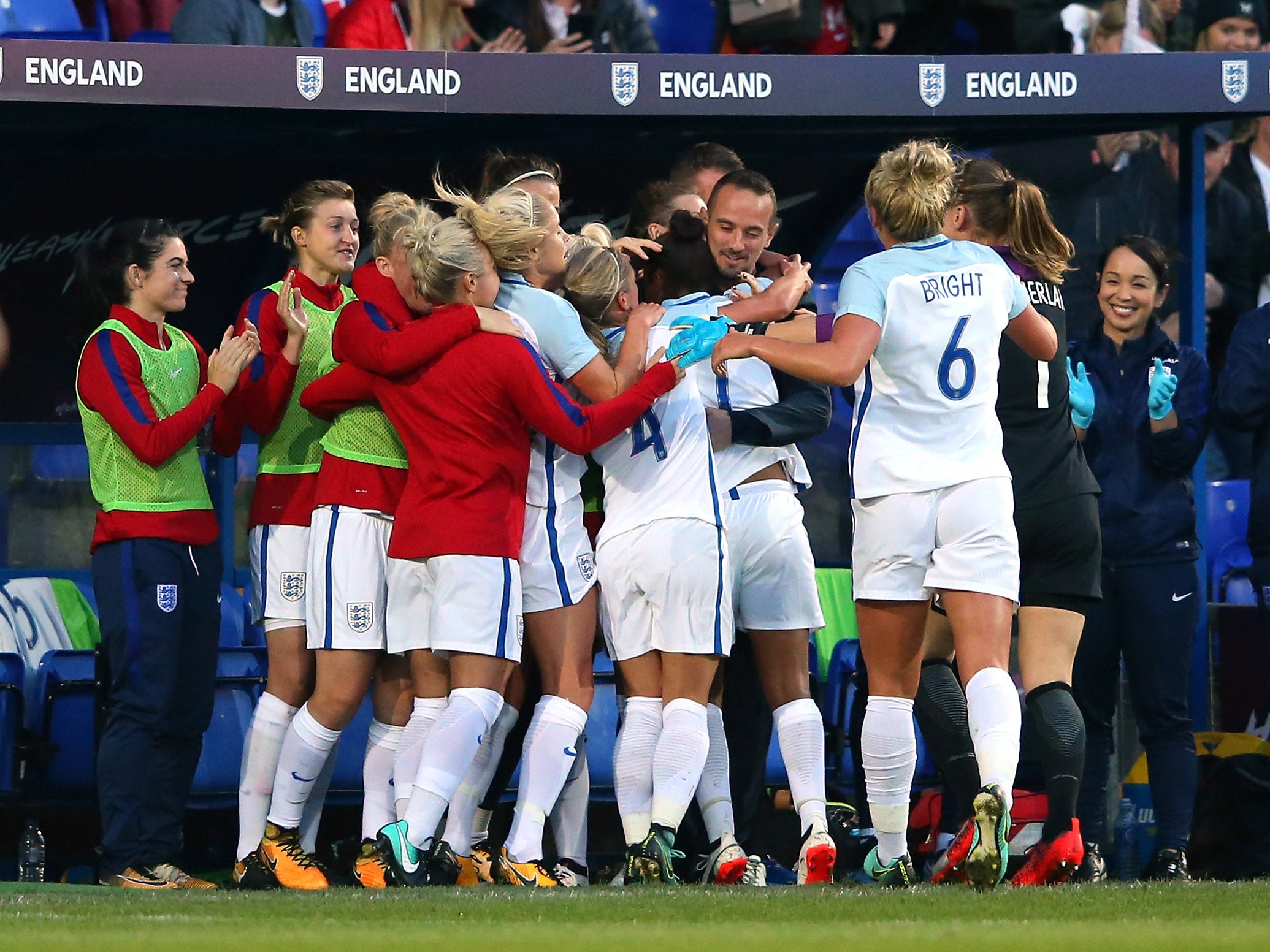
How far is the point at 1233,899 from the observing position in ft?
13.9

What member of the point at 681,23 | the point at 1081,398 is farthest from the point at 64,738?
the point at 681,23

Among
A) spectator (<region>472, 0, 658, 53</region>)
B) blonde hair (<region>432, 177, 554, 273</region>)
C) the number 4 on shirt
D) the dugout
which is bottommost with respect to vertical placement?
the number 4 on shirt

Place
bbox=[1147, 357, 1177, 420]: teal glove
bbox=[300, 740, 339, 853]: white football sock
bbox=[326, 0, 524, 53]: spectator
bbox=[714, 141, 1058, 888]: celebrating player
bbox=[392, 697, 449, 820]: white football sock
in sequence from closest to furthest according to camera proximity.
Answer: bbox=[714, 141, 1058, 888]: celebrating player < bbox=[392, 697, 449, 820]: white football sock < bbox=[300, 740, 339, 853]: white football sock < bbox=[1147, 357, 1177, 420]: teal glove < bbox=[326, 0, 524, 53]: spectator

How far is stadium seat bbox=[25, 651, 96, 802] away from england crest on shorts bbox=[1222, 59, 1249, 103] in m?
4.12

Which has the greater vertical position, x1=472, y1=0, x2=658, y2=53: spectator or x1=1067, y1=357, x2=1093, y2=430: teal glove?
x1=472, y1=0, x2=658, y2=53: spectator

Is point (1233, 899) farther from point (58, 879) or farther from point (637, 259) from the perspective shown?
point (58, 879)

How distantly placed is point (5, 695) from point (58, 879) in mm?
673

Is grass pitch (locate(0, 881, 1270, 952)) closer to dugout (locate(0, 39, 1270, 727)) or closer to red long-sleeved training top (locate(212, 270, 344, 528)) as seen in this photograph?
red long-sleeved training top (locate(212, 270, 344, 528))

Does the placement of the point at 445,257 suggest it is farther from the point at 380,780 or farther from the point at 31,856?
the point at 31,856

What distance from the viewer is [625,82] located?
20.0 ft

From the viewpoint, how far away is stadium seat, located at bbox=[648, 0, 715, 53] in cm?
853

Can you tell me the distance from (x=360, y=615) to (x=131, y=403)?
2.96 ft

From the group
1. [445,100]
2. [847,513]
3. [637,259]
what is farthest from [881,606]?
[847,513]

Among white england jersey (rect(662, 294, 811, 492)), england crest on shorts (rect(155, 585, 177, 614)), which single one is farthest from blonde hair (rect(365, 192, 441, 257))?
england crest on shorts (rect(155, 585, 177, 614))
